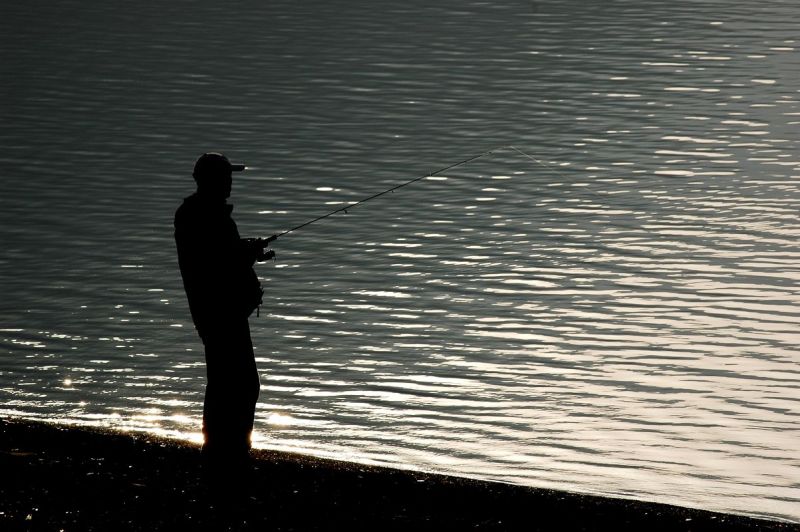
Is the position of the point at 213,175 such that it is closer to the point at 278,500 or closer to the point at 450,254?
the point at 278,500

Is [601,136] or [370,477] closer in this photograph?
[370,477]

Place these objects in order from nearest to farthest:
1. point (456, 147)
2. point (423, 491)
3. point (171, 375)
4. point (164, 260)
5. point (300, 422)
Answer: point (423, 491) < point (300, 422) < point (171, 375) < point (164, 260) < point (456, 147)

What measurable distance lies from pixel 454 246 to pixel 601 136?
6343 millimetres

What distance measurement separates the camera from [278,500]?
7363mm

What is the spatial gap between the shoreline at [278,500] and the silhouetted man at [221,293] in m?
0.32

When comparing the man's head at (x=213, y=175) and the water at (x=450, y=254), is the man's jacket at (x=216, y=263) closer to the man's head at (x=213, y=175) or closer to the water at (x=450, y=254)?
the man's head at (x=213, y=175)

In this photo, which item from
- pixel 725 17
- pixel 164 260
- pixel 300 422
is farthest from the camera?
pixel 725 17

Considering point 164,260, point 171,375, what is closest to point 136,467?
point 171,375

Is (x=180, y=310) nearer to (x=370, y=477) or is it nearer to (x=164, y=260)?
(x=164, y=260)

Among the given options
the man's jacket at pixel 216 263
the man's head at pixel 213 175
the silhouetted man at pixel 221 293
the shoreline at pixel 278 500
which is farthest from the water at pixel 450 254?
the man's head at pixel 213 175

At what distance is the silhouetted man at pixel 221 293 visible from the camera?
6758 mm

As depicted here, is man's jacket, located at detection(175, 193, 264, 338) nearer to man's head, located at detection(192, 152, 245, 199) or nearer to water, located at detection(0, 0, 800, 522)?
man's head, located at detection(192, 152, 245, 199)

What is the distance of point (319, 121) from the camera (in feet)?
71.2

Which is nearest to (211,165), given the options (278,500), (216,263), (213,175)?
(213,175)
